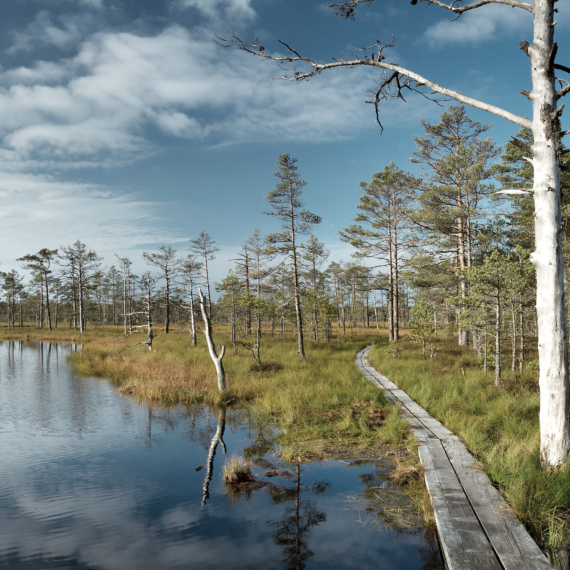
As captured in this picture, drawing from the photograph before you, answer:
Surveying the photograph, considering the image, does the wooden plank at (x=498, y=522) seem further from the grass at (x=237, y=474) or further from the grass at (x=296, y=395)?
the grass at (x=237, y=474)

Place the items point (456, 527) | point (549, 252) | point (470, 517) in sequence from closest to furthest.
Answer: point (456, 527) < point (470, 517) < point (549, 252)

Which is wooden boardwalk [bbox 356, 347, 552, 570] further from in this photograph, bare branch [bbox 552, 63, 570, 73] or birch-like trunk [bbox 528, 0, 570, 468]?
bare branch [bbox 552, 63, 570, 73]

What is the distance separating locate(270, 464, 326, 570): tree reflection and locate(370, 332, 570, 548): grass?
2710mm

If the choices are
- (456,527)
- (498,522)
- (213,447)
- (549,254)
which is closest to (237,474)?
(213,447)

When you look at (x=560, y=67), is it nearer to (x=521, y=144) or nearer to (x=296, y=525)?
(x=521, y=144)

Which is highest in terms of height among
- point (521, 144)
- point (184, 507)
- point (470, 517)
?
point (521, 144)

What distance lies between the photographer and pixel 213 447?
9.45 metres

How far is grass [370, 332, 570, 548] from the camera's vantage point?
4641mm

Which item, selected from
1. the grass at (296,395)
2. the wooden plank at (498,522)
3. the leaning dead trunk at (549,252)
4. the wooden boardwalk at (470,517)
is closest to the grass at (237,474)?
the grass at (296,395)

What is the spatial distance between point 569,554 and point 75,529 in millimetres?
6618

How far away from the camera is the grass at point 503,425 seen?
15.2ft

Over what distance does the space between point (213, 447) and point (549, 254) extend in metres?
8.15

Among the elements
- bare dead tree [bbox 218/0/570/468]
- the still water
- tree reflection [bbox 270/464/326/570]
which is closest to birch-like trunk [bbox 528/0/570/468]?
bare dead tree [bbox 218/0/570/468]

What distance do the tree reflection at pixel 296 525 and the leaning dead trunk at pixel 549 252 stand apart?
11.4 feet
